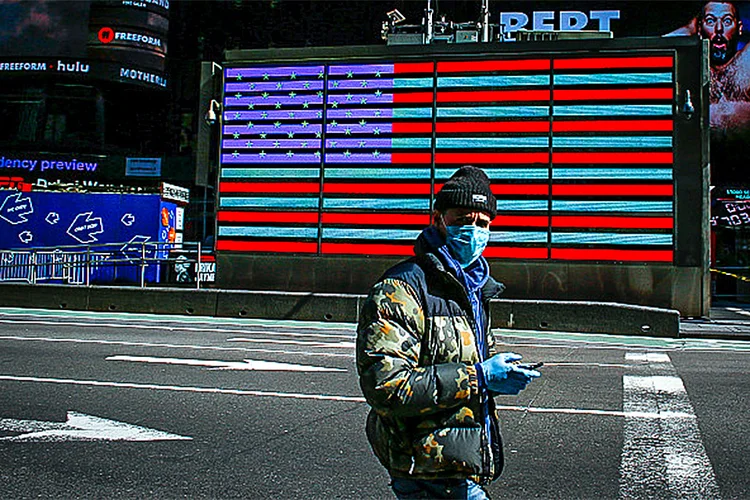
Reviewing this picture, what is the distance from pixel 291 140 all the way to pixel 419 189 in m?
3.25

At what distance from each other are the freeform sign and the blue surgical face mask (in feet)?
125

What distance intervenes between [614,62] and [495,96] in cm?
252

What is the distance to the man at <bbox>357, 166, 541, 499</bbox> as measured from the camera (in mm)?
3031

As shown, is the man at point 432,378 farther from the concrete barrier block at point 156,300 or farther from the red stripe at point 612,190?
the concrete barrier block at point 156,300

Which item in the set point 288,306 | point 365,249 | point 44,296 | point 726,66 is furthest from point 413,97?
point 726,66

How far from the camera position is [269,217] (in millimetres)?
19328

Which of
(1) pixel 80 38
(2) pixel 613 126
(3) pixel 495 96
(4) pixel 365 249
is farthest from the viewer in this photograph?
(1) pixel 80 38

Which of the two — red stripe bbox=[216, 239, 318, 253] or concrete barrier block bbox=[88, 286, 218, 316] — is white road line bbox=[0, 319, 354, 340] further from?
red stripe bbox=[216, 239, 318, 253]

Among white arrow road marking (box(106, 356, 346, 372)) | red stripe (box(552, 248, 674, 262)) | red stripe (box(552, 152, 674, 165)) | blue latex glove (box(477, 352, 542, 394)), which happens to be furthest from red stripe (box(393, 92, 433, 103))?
blue latex glove (box(477, 352, 542, 394))

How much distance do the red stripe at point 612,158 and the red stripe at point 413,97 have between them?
2999mm

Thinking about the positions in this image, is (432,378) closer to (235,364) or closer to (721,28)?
(235,364)

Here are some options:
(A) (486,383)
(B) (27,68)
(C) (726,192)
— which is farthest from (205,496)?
(B) (27,68)

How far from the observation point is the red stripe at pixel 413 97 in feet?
60.2

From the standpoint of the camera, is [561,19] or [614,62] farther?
[561,19]
